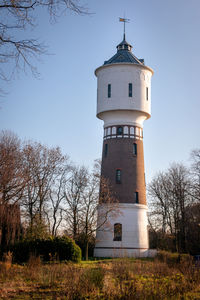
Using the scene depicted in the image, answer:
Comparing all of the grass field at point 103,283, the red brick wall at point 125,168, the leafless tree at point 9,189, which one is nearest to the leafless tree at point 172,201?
the red brick wall at point 125,168

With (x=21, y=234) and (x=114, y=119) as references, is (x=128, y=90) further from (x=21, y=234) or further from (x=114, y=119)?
(x=21, y=234)

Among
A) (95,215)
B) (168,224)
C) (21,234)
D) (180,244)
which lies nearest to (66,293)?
(21,234)

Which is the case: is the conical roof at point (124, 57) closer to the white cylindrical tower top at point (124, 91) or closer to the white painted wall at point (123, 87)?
the white cylindrical tower top at point (124, 91)

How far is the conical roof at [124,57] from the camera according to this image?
37.2 m

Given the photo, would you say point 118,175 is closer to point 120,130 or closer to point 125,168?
point 125,168

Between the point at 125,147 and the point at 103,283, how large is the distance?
23.7 meters

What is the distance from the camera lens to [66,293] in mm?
11188

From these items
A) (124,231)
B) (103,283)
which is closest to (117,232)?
(124,231)

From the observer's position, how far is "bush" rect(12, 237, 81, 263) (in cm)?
2473

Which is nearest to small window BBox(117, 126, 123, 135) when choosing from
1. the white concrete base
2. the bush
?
the white concrete base

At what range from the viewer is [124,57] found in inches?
1480

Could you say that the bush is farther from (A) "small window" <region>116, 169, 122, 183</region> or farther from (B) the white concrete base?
(A) "small window" <region>116, 169, 122, 183</region>

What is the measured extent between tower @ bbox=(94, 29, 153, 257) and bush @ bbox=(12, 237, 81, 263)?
8.67 metres

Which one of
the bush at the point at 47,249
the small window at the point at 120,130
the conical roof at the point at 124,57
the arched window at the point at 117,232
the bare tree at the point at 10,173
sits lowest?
the bush at the point at 47,249
